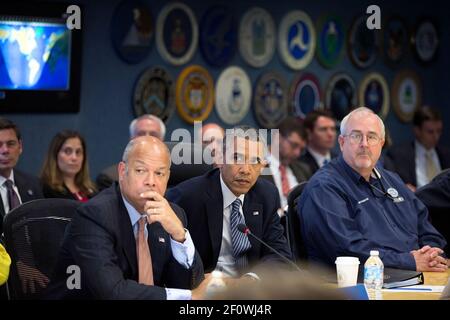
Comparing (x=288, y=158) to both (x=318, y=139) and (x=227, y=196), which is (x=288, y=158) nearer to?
(x=318, y=139)

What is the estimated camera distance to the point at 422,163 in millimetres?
7961

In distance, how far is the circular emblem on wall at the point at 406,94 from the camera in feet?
32.2

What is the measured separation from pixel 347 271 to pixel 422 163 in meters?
4.64

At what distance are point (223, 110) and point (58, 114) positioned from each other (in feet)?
6.02

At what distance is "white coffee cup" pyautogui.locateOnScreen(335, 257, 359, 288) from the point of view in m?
3.53

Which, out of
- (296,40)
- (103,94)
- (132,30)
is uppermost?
(296,40)

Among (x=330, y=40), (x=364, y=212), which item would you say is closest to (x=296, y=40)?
(x=330, y=40)

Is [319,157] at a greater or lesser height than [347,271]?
greater

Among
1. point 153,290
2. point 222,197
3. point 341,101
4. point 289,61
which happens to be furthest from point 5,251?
point 341,101

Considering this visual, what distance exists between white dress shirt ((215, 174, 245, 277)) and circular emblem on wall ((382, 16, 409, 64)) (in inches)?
230

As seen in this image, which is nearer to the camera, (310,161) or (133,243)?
(133,243)

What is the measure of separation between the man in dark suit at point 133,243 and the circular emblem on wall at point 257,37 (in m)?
4.91

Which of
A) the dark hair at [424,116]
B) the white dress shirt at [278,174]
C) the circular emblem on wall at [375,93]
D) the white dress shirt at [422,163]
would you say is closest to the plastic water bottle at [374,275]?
the white dress shirt at [278,174]

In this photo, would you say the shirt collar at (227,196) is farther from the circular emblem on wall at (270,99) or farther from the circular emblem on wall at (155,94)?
the circular emblem on wall at (270,99)
